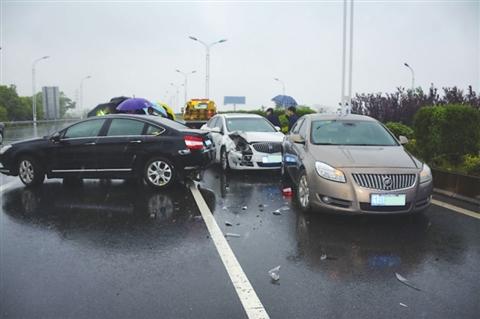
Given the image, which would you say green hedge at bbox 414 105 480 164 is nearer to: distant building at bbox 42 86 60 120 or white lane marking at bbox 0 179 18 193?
white lane marking at bbox 0 179 18 193

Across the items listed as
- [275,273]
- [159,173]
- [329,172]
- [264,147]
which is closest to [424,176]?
[329,172]

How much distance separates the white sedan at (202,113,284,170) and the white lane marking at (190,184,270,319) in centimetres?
383

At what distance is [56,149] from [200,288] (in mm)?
6201

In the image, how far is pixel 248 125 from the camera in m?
11.7

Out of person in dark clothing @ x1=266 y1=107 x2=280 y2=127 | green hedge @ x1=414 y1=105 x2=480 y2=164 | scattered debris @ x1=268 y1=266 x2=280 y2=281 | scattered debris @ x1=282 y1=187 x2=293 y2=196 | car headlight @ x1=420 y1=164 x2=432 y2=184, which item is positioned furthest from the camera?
person in dark clothing @ x1=266 y1=107 x2=280 y2=127

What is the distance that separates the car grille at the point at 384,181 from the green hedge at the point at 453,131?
3.81 metres

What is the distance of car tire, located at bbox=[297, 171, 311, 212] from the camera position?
258 inches

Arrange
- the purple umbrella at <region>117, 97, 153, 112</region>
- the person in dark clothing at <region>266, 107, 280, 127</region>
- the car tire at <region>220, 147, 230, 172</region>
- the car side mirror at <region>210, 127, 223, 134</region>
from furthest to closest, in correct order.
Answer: the person in dark clothing at <region>266, 107, 280, 127</region>
the purple umbrella at <region>117, 97, 153, 112</region>
the car side mirror at <region>210, 127, 223, 134</region>
the car tire at <region>220, 147, 230, 172</region>

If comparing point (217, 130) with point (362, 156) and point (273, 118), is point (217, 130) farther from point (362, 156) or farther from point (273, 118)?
point (362, 156)

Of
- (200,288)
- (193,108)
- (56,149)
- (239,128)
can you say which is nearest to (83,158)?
(56,149)

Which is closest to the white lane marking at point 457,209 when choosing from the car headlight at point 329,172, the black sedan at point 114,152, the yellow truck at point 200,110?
the car headlight at point 329,172

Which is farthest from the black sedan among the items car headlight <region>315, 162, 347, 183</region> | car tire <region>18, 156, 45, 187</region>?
car headlight <region>315, 162, 347, 183</region>

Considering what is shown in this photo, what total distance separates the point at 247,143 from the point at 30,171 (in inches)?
186

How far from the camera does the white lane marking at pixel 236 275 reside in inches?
138
